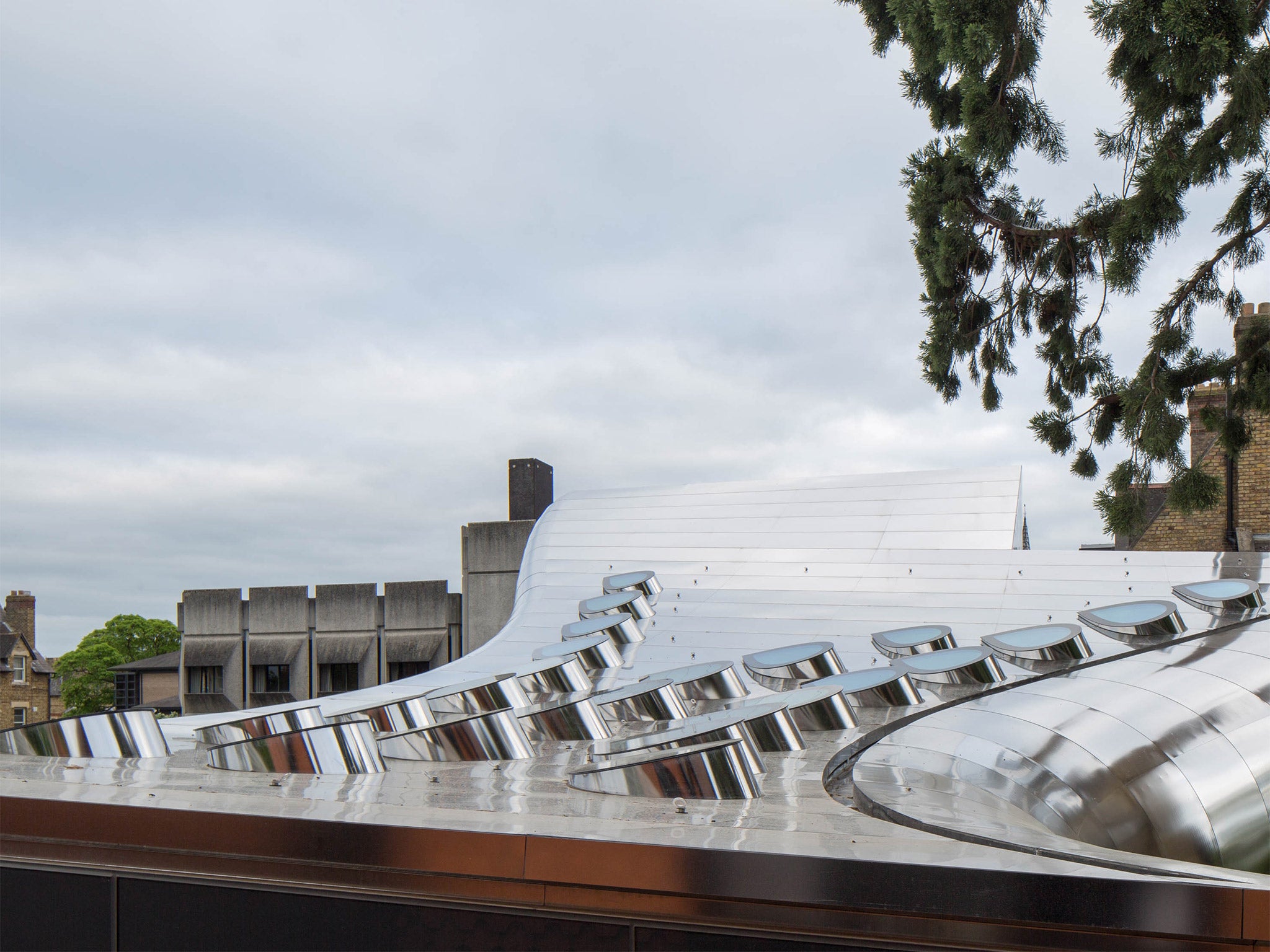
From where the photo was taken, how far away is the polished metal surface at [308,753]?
20.8 ft

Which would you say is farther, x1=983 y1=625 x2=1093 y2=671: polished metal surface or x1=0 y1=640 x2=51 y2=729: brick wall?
x1=0 y1=640 x2=51 y2=729: brick wall

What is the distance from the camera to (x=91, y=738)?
7152 millimetres

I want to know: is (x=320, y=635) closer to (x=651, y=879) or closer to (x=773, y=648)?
(x=773, y=648)

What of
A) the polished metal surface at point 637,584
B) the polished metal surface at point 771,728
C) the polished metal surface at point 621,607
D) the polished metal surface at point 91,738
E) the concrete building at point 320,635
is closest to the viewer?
the polished metal surface at point 91,738

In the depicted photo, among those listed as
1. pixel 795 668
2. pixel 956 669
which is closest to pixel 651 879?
pixel 956 669

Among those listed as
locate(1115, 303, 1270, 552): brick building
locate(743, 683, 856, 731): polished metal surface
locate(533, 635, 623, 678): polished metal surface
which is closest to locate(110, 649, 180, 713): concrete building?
locate(533, 635, 623, 678): polished metal surface

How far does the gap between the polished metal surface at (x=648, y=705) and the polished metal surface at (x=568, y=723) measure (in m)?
0.40

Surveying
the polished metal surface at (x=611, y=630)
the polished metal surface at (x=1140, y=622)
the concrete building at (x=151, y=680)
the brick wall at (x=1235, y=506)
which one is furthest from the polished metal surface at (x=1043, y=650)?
the concrete building at (x=151, y=680)

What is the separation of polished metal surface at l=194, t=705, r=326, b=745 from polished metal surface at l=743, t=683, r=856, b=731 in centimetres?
356

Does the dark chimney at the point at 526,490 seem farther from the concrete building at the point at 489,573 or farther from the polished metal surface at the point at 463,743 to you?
the polished metal surface at the point at 463,743

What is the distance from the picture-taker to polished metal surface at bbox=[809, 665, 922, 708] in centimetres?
898

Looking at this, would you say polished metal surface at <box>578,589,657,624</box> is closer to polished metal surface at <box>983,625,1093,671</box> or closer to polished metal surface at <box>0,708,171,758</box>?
polished metal surface at <box>983,625,1093,671</box>

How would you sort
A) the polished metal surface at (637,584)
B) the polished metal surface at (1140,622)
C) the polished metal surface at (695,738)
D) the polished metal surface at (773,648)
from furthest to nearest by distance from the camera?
1. the polished metal surface at (637,584)
2. the polished metal surface at (1140,622)
3. the polished metal surface at (695,738)
4. the polished metal surface at (773,648)

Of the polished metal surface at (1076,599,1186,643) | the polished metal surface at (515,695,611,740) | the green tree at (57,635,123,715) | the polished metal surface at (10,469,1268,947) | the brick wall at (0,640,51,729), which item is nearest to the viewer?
the polished metal surface at (10,469,1268,947)
